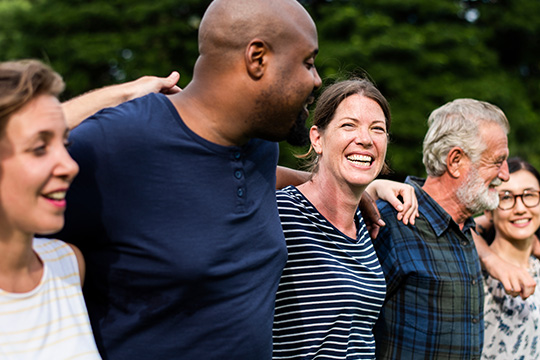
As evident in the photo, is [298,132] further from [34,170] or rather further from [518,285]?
[518,285]

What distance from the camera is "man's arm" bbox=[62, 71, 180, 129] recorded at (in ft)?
6.63

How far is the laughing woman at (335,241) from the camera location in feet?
9.14

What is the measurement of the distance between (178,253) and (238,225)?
0.25m

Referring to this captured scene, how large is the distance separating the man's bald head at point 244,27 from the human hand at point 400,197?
1.70 m

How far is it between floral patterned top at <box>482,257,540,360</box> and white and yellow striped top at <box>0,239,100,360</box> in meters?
3.01

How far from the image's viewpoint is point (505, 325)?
4074 millimetres

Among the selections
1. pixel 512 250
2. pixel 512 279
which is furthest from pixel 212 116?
pixel 512 250

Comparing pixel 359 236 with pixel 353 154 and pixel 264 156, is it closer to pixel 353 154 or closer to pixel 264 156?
pixel 353 154

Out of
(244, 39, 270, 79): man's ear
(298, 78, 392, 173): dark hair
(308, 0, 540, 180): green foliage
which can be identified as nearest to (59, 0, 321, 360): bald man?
(244, 39, 270, 79): man's ear

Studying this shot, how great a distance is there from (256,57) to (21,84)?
76 cm

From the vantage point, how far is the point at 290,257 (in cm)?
284

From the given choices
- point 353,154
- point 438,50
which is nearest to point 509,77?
point 438,50

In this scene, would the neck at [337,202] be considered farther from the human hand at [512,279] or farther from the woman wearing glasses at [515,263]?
the woman wearing glasses at [515,263]

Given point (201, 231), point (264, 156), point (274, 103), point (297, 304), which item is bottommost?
point (297, 304)
